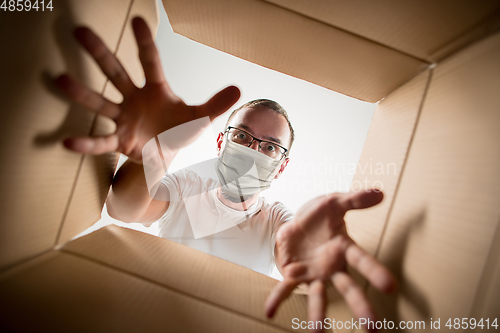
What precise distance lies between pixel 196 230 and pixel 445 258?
0.74 meters

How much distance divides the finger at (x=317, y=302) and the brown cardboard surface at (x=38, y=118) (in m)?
0.40

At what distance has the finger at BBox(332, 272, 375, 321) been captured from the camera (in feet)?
0.91

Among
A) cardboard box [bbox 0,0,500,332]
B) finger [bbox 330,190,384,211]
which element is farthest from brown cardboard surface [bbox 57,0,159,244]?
finger [bbox 330,190,384,211]

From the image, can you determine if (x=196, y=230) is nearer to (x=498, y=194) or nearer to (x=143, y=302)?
(x=143, y=302)

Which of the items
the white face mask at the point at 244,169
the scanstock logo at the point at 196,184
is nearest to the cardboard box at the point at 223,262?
the scanstock logo at the point at 196,184

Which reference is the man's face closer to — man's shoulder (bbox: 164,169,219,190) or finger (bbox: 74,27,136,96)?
man's shoulder (bbox: 164,169,219,190)

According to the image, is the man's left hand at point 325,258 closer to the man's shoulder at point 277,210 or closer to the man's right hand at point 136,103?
the man's right hand at point 136,103

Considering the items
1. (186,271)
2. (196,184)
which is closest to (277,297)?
(186,271)

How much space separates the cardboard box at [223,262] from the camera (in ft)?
0.94

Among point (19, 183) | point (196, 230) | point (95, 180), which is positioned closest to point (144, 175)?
point (95, 180)

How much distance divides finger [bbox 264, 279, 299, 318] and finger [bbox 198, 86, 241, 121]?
0.30 m

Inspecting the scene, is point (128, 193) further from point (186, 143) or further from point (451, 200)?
point (451, 200)

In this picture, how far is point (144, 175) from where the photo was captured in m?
0.49

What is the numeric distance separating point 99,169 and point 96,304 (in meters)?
0.24
